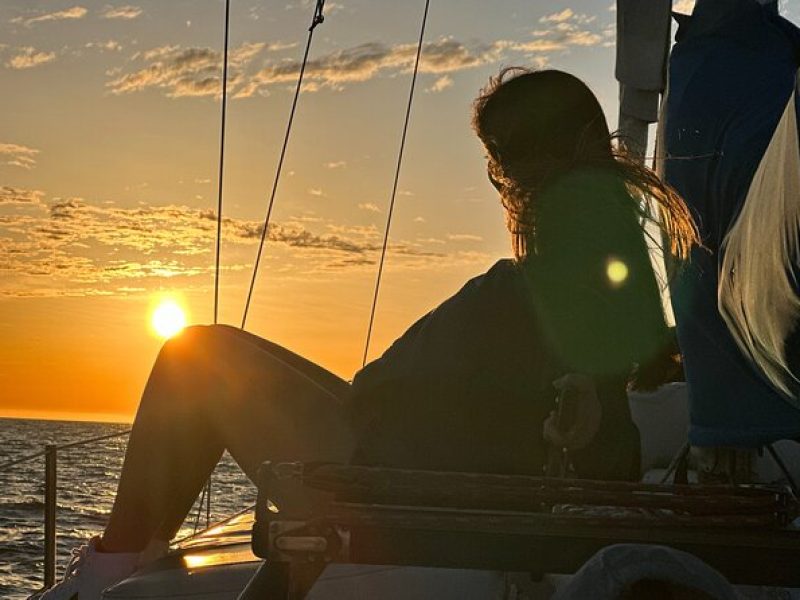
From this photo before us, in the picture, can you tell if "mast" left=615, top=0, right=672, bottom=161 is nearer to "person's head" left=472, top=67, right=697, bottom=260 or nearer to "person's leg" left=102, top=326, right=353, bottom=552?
"person's head" left=472, top=67, right=697, bottom=260

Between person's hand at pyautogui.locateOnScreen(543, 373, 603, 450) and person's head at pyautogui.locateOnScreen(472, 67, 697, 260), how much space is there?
274 mm

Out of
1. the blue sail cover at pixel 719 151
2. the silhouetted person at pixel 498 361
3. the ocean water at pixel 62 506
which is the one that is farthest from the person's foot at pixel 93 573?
the ocean water at pixel 62 506

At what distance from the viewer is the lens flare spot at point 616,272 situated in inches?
50.8

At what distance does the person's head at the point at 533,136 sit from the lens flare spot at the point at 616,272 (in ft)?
0.34

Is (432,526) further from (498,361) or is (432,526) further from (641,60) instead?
(641,60)

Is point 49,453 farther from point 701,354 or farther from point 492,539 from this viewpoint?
point 492,539

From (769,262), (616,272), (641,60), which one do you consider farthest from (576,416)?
(641,60)

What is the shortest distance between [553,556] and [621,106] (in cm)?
279

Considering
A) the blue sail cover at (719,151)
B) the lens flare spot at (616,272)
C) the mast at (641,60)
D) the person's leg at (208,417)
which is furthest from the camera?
the mast at (641,60)

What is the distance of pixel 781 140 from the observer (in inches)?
16.2

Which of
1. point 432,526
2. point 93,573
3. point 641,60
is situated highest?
point 641,60

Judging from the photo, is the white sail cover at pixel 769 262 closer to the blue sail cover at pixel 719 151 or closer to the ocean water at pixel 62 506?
the blue sail cover at pixel 719 151

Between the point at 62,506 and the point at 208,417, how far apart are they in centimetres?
2372

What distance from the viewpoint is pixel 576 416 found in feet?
3.57
